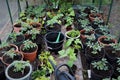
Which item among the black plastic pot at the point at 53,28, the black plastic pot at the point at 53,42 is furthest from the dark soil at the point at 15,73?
the black plastic pot at the point at 53,28

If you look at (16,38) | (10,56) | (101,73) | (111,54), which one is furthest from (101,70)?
(16,38)

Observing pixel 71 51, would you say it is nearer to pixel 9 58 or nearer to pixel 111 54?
pixel 111 54

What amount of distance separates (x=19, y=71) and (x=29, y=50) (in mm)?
564

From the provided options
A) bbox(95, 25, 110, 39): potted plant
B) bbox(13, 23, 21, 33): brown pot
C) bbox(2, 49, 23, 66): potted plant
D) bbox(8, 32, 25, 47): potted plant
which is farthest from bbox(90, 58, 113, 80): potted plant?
bbox(13, 23, 21, 33): brown pot

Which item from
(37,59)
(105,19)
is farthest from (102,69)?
(105,19)

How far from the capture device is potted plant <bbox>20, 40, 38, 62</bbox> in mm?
2600

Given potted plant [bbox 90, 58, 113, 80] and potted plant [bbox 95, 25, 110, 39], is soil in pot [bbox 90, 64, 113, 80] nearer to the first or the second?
potted plant [bbox 90, 58, 113, 80]

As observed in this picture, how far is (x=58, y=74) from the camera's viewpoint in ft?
6.48

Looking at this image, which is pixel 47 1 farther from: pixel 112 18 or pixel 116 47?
pixel 116 47

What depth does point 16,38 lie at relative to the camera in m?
2.91

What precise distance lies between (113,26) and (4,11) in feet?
10.4

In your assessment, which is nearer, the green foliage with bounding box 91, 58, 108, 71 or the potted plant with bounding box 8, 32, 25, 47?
the green foliage with bounding box 91, 58, 108, 71

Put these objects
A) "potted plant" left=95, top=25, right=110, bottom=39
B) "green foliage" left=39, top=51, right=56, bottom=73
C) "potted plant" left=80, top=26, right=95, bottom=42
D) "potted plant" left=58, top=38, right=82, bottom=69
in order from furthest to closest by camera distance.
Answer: "potted plant" left=95, top=25, right=110, bottom=39 → "potted plant" left=80, top=26, right=95, bottom=42 → "green foliage" left=39, top=51, right=56, bottom=73 → "potted plant" left=58, top=38, right=82, bottom=69

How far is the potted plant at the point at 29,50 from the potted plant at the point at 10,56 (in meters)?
0.11
